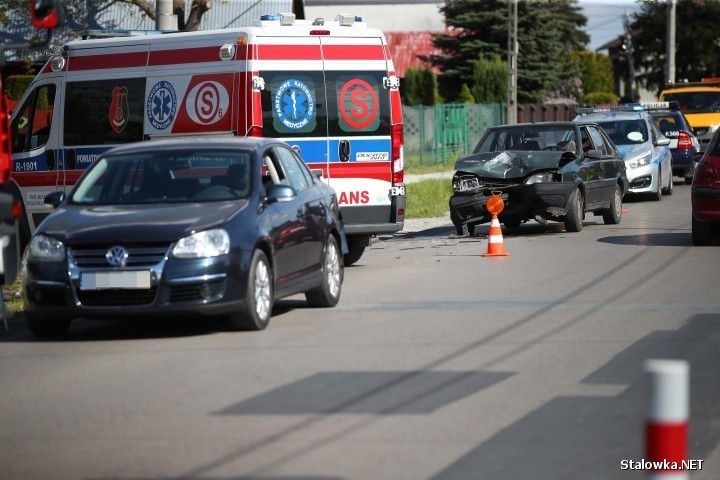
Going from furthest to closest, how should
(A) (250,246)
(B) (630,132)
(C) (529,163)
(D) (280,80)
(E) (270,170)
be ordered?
(B) (630,132) → (C) (529,163) → (D) (280,80) → (E) (270,170) → (A) (250,246)

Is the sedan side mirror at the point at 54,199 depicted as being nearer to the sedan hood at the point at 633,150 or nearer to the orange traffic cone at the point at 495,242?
the orange traffic cone at the point at 495,242

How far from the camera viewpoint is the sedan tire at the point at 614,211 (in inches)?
880

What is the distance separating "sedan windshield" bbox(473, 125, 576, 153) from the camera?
20.9m

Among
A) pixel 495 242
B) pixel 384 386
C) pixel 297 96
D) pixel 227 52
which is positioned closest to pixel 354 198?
pixel 297 96

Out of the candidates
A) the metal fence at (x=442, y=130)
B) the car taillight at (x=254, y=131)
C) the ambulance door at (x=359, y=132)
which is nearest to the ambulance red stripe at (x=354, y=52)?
the ambulance door at (x=359, y=132)

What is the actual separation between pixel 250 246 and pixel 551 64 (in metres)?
52.9

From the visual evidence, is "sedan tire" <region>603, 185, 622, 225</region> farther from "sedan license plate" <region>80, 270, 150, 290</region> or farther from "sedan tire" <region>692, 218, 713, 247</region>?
"sedan license plate" <region>80, 270, 150, 290</region>

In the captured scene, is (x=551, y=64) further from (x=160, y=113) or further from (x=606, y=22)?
(x=606, y=22)

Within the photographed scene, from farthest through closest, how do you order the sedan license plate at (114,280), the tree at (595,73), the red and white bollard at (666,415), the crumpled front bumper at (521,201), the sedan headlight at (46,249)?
1. the tree at (595,73)
2. the crumpled front bumper at (521,201)
3. the sedan headlight at (46,249)
4. the sedan license plate at (114,280)
5. the red and white bollard at (666,415)

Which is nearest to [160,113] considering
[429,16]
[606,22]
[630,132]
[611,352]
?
[611,352]

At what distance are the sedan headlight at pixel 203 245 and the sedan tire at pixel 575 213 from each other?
1007 centimetres

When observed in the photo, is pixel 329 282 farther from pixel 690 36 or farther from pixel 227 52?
pixel 690 36

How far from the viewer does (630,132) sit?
28531 millimetres

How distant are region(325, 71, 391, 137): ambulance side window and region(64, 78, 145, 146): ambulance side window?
8.00ft
